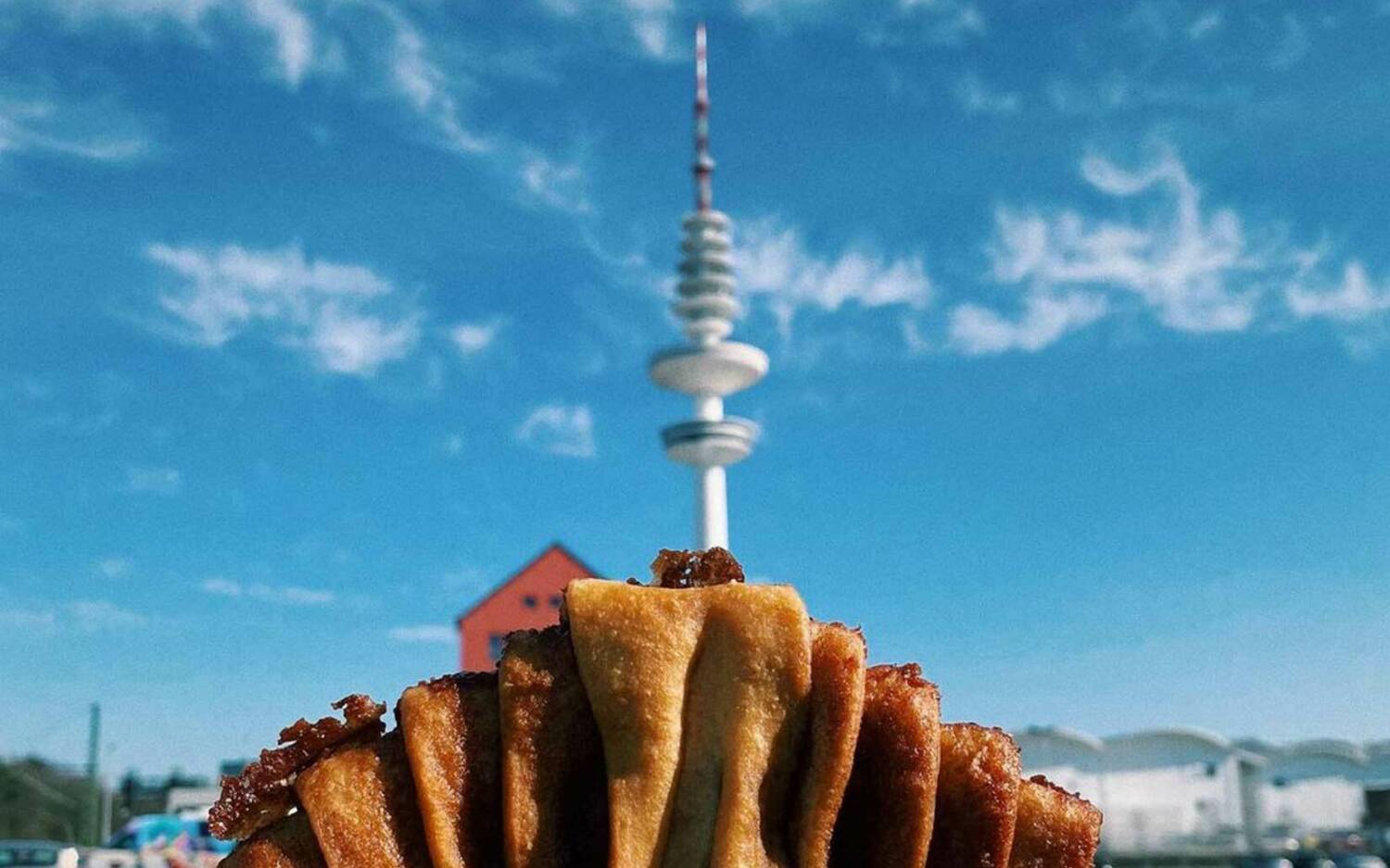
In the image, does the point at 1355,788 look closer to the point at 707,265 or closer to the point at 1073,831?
the point at 707,265

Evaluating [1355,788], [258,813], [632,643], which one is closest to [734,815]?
[632,643]

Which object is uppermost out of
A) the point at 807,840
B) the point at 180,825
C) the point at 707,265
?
the point at 707,265

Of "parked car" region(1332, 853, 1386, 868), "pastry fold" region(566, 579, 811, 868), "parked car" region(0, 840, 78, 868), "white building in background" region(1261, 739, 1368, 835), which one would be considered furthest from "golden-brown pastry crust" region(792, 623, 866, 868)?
"white building in background" region(1261, 739, 1368, 835)

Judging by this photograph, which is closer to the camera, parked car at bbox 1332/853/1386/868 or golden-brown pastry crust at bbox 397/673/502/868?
golden-brown pastry crust at bbox 397/673/502/868

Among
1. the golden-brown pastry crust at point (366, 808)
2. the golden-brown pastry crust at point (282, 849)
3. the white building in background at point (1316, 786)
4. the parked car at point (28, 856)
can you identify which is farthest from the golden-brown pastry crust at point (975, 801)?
the white building in background at point (1316, 786)

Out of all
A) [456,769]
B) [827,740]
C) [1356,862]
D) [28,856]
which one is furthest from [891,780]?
[1356,862]

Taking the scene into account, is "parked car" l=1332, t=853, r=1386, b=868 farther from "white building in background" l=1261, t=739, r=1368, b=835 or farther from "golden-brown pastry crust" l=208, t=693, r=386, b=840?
"golden-brown pastry crust" l=208, t=693, r=386, b=840
